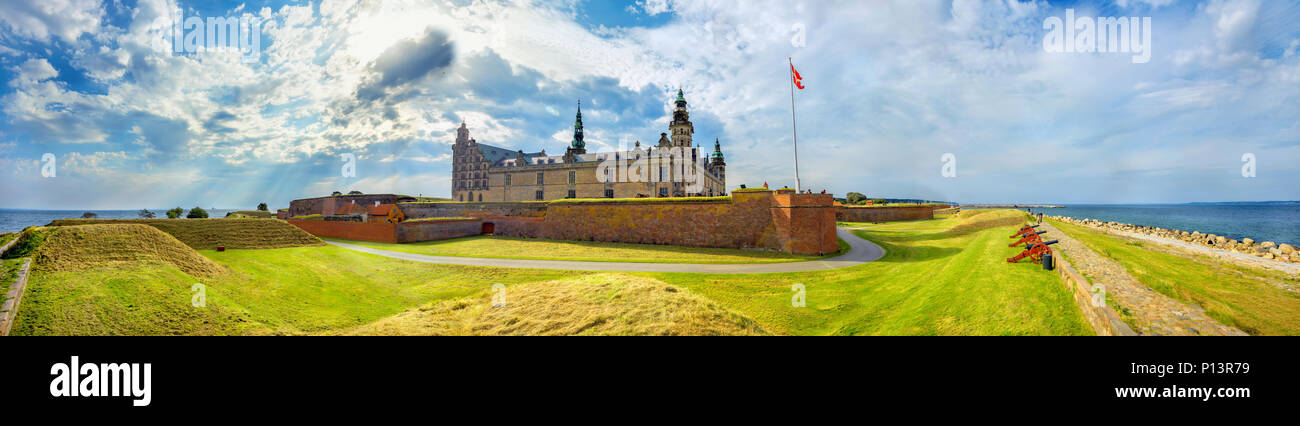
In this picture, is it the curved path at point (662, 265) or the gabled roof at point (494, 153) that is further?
the gabled roof at point (494, 153)

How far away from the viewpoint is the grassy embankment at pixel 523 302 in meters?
6.22

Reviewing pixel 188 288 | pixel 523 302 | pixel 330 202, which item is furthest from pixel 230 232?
pixel 330 202

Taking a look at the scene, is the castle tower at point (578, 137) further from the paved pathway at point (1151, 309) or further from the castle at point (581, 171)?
the paved pathway at point (1151, 309)

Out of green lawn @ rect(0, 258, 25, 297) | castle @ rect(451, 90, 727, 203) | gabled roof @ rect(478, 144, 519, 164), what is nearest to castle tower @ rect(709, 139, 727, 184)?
castle @ rect(451, 90, 727, 203)

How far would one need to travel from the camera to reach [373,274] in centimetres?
1389

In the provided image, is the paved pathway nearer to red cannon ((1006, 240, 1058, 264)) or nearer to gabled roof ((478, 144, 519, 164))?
red cannon ((1006, 240, 1058, 264))

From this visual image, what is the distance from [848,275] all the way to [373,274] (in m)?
17.7

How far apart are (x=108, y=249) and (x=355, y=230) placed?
728 inches

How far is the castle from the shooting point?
150ft

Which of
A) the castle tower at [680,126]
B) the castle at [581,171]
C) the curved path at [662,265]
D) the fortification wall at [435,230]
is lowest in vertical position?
the curved path at [662,265]

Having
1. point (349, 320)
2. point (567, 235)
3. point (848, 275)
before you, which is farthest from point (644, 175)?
point (349, 320)

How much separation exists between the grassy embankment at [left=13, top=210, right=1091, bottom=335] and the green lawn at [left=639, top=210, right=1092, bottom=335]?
0.13 ft

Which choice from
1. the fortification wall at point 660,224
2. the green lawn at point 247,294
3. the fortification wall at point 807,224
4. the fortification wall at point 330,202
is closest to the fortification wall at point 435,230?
the fortification wall at point 660,224

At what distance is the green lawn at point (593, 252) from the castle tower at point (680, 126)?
93.1 ft
